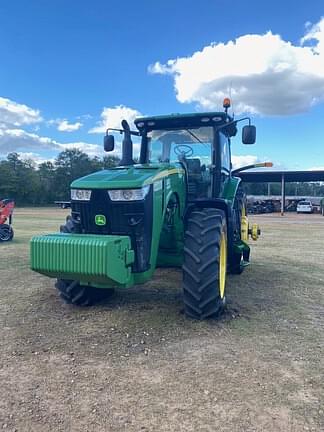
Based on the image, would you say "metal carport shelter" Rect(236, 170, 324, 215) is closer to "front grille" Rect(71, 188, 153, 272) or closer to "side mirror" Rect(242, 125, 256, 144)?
"side mirror" Rect(242, 125, 256, 144)

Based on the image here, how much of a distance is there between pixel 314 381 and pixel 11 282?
17.6 ft

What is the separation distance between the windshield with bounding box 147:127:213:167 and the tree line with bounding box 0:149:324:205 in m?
53.6

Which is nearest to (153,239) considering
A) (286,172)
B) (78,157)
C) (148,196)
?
(148,196)

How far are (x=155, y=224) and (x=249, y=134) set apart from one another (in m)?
2.32

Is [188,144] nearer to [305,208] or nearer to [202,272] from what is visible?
[202,272]

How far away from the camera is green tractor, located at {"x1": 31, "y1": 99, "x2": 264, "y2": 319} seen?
4238mm

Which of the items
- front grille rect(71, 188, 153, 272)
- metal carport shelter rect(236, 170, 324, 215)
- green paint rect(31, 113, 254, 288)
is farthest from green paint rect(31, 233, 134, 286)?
metal carport shelter rect(236, 170, 324, 215)

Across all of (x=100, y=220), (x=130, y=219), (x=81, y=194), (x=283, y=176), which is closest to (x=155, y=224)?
(x=130, y=219)

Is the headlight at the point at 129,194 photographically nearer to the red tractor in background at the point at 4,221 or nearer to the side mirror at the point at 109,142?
the side mirror at the point at 109,142

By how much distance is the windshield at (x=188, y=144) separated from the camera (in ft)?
20.5

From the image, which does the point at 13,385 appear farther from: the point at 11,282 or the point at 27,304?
the point at 11,282

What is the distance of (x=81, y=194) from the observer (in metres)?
4.81

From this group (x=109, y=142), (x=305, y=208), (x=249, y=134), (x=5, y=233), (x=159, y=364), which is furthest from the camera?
(x=305, y=208)

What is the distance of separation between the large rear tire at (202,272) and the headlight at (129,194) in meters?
0.77
